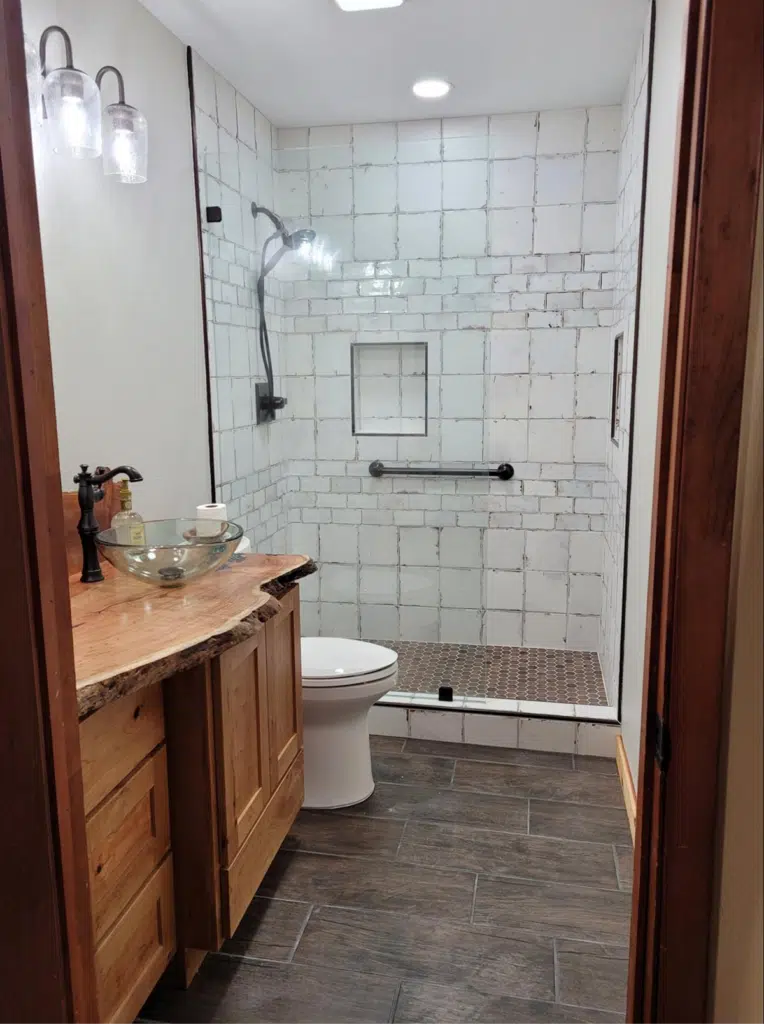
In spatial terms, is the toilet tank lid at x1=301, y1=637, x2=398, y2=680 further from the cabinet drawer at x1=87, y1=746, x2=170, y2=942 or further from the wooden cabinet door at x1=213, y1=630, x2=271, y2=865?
the cabinet drawer at x1=87, y1=746, x2=170, y2=942

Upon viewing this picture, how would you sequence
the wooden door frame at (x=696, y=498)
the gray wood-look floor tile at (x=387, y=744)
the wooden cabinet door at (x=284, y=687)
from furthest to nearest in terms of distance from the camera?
1. the gray wood-look floor tile at (x=387, y=744)
2. the wooden cabinet door at (x=284, y=687)
3. the wooden door frame at (x=696, y=498)

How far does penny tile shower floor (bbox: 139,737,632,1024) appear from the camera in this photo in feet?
5.66

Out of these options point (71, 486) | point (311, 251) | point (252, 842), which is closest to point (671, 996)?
point (252, 842)

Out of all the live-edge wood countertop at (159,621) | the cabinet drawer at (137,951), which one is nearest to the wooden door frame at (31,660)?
the live-edge wood countertop at (159,621)

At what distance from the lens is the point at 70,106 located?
1.78 metres

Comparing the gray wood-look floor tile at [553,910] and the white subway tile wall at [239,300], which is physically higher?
the white subway tile wall at [239,300]

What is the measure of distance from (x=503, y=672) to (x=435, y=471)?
95 centimetres

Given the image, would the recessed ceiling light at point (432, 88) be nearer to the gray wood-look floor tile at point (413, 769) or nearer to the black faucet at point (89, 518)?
the black faucet at point (89, 518)

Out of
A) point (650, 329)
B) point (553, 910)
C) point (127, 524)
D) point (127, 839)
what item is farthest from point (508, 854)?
point (650, 329)

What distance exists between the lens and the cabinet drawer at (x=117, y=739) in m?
1.33

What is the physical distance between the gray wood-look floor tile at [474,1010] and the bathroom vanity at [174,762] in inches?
→ 17.4

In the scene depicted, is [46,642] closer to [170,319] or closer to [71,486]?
[71,486]

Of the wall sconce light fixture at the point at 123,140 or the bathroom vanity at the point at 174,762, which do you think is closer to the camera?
the bathroom vanity at the point at 174,762

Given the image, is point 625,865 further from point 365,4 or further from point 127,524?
point 365,4
